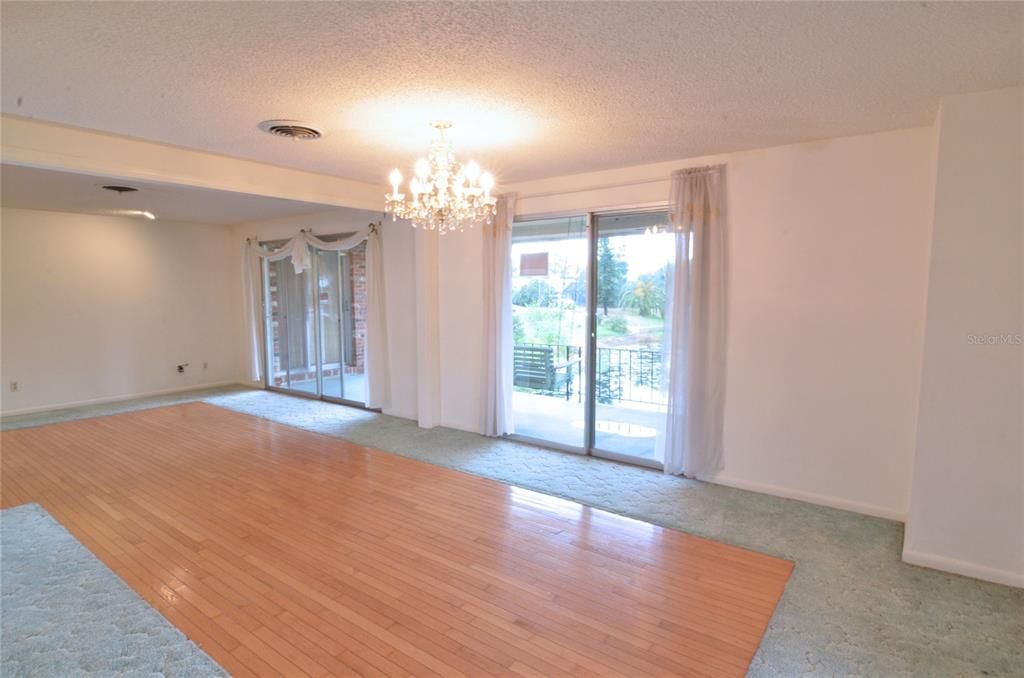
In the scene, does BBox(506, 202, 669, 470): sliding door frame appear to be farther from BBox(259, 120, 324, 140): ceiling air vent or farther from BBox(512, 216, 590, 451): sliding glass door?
BBox(259, 120, 324, 140): ceiling air vent

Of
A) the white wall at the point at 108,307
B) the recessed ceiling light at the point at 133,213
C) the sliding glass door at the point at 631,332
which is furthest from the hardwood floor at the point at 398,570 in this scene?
the recessed ceiling light at the point at 133,213

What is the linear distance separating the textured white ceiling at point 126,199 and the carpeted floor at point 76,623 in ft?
8.82

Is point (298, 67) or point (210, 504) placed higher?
point (298, 67)

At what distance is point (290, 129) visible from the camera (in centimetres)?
325

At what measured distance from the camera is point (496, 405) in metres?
5.22

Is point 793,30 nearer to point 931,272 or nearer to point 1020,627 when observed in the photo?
point 931,272

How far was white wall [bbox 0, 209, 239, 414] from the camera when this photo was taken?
6215mm

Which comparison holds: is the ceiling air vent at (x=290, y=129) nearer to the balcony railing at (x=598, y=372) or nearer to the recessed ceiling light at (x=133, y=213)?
the balcony railing at (x=598, y=372)

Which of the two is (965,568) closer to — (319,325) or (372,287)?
(372,287)

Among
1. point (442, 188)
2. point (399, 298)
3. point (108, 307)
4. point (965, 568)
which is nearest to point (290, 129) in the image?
point (442, 188)

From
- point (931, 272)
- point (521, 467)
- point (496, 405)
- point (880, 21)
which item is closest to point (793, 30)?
point (880, 21)

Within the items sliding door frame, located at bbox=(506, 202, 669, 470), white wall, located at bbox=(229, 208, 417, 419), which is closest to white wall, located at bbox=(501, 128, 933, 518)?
sliding door frame, located at bbox=(506, 202, 669, 470)

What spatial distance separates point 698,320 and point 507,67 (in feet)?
8.16

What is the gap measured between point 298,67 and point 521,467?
3.36 metres
